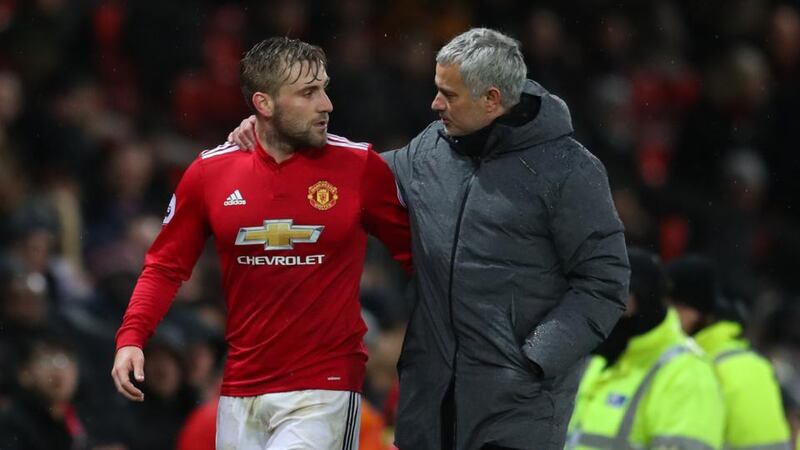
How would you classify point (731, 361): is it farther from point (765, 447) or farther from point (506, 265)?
point (506, 265)

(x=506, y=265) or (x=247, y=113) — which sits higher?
(x=506, y=265)

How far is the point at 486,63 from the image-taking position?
595 cm

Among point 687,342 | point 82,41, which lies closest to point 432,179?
→ point 687,342

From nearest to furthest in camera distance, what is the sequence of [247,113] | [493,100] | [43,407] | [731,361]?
1. [493,100]
2. [731,361]
3. [43,407]
4. [247,113]

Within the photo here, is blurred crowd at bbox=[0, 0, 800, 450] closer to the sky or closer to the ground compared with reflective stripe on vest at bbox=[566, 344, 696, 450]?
closer to the ground

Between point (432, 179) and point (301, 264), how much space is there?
0.56m

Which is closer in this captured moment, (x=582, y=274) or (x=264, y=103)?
(x=582, y=274)

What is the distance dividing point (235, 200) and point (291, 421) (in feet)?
2.65

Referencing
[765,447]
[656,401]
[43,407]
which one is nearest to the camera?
[656,401]

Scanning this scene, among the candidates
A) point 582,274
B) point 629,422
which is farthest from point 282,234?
point 629,422

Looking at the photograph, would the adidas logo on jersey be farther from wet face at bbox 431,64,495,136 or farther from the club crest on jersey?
wet face at bbox 431,64,495,136

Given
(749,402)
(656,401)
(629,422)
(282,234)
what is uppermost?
(282,234)

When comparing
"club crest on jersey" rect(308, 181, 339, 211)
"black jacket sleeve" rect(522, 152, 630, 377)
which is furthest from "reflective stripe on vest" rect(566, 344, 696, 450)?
"club crest on jersey" rect(308, 181, 339, 211)

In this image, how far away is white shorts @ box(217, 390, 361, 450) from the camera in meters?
5.92
